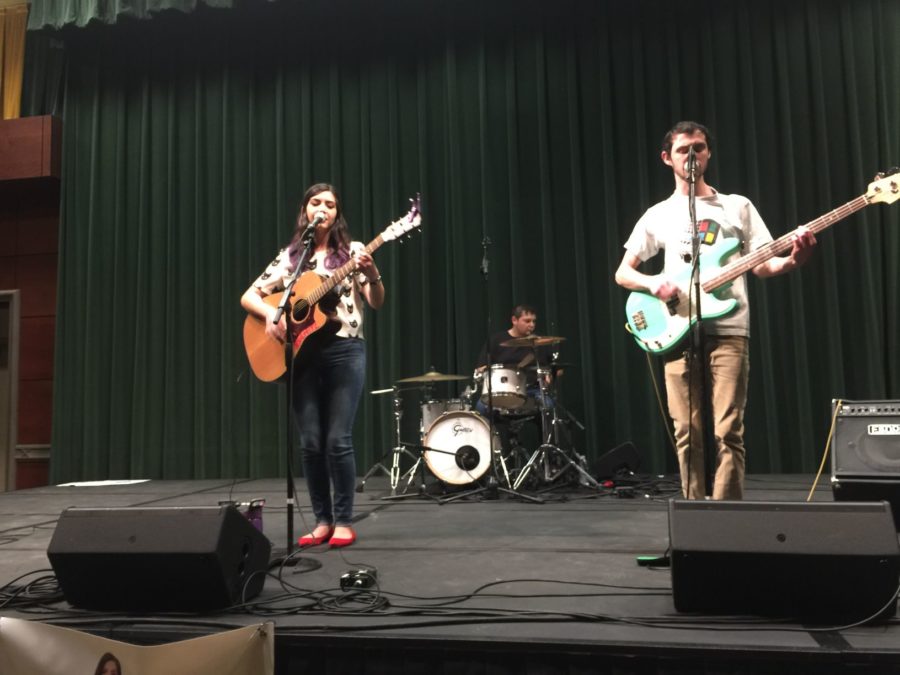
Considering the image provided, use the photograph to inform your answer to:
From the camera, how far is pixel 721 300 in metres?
2.58

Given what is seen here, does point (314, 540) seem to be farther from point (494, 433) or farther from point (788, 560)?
point (494, 433)

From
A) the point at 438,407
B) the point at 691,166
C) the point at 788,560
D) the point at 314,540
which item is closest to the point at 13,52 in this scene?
the point at 438,407

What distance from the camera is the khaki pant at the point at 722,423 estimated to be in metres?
2.56

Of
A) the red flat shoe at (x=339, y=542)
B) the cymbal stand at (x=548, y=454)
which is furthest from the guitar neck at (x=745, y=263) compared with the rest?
the cymbal stand at (x=548, y=454)

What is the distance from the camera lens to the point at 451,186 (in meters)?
6.83

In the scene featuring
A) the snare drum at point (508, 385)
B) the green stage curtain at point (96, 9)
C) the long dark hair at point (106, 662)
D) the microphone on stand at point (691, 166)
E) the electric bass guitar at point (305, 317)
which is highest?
the green stage curtain at point (96, 9)

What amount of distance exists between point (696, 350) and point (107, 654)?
6.18 feet

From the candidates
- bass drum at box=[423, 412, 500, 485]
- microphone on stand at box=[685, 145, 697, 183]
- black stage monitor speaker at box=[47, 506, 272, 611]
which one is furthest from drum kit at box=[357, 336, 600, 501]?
black stage monitor speaker at box=[47, 506, 272, 611]

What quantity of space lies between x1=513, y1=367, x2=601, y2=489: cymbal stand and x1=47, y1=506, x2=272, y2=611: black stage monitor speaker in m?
3.17

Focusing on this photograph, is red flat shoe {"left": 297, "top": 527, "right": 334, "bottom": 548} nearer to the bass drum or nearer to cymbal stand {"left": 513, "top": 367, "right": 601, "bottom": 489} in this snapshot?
the bass drum

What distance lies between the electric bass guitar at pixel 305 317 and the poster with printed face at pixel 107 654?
135 centimetres

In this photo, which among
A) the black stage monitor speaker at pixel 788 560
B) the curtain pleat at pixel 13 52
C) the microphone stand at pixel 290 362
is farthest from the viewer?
the curtain pleat at pixel 13 52

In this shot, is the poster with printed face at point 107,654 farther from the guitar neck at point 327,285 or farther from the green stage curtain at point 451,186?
the green stage curtain at point 451,186

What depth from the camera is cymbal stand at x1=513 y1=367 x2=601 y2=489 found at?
501cm
